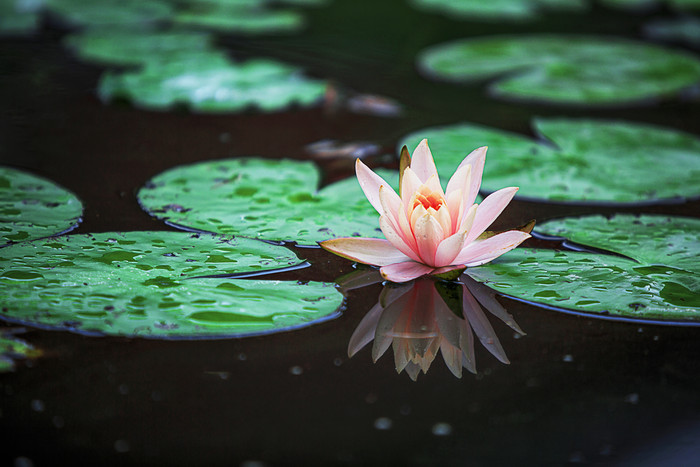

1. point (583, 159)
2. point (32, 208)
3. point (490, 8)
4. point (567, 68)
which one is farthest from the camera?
point (490, 8)

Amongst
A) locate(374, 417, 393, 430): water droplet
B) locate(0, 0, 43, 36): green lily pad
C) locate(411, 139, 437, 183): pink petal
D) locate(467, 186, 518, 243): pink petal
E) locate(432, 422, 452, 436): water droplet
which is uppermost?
locate(0, 0, 43, 36): green lily pad

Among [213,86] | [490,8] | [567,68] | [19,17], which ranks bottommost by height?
[213,86]

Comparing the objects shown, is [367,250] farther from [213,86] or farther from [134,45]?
[134,45]

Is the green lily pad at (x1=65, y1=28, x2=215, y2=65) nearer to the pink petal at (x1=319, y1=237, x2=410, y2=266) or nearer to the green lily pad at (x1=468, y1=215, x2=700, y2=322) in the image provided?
the pink petal at (x1=319, y1=237, x2=410, y2=266)

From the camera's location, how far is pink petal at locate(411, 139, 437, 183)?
1.43 metres

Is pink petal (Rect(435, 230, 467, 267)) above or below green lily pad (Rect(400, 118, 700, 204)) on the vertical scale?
below

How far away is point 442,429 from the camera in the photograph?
1088mm

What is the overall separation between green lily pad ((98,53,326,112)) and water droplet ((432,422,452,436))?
163cm

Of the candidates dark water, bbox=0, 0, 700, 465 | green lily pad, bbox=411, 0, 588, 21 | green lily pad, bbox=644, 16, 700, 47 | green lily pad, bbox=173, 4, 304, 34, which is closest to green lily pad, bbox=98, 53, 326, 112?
green lily pad, bbox=173, 4, 304, 34

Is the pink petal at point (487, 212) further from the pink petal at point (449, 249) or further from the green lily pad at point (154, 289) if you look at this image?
the green lily pad at point (154, 289)

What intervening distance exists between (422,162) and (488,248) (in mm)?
232

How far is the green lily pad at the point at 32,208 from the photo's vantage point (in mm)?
1523

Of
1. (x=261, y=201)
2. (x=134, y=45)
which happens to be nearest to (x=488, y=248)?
(x=261, y=201)

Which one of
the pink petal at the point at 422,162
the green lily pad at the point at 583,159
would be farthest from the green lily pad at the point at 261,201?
the green lily pad at the point at 583,159
